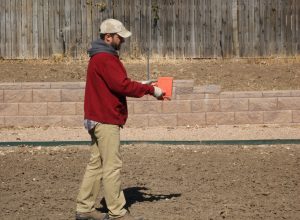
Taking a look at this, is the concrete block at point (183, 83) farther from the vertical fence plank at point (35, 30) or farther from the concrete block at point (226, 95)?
the vertical fence plank at point (35, 30)

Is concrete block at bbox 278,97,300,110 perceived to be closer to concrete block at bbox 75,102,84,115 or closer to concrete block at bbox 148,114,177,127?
concrete block at bbox 148,114,177,127

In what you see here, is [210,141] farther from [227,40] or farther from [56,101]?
[227,40]

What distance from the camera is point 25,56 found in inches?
656

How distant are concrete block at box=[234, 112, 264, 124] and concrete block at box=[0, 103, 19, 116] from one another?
397 cm

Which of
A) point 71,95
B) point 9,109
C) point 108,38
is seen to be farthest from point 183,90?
point 108,38

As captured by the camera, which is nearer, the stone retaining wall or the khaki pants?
the khaki pants

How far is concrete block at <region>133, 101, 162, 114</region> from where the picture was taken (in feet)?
42.4

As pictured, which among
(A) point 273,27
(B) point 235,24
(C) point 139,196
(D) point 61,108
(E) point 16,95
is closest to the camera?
(C) point 139,196

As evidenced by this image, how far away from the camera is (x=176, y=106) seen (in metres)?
13.0

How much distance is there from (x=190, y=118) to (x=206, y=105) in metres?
0.37

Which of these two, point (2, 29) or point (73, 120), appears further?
point (2, 29)

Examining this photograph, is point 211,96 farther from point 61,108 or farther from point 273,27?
point 273,27

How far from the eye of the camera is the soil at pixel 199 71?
14.6 meters

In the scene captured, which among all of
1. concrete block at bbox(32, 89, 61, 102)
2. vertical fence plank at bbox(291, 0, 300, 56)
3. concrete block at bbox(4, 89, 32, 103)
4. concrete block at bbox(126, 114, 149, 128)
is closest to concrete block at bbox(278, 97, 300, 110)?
concrete block at bbox(126, 114, 149, 128)
